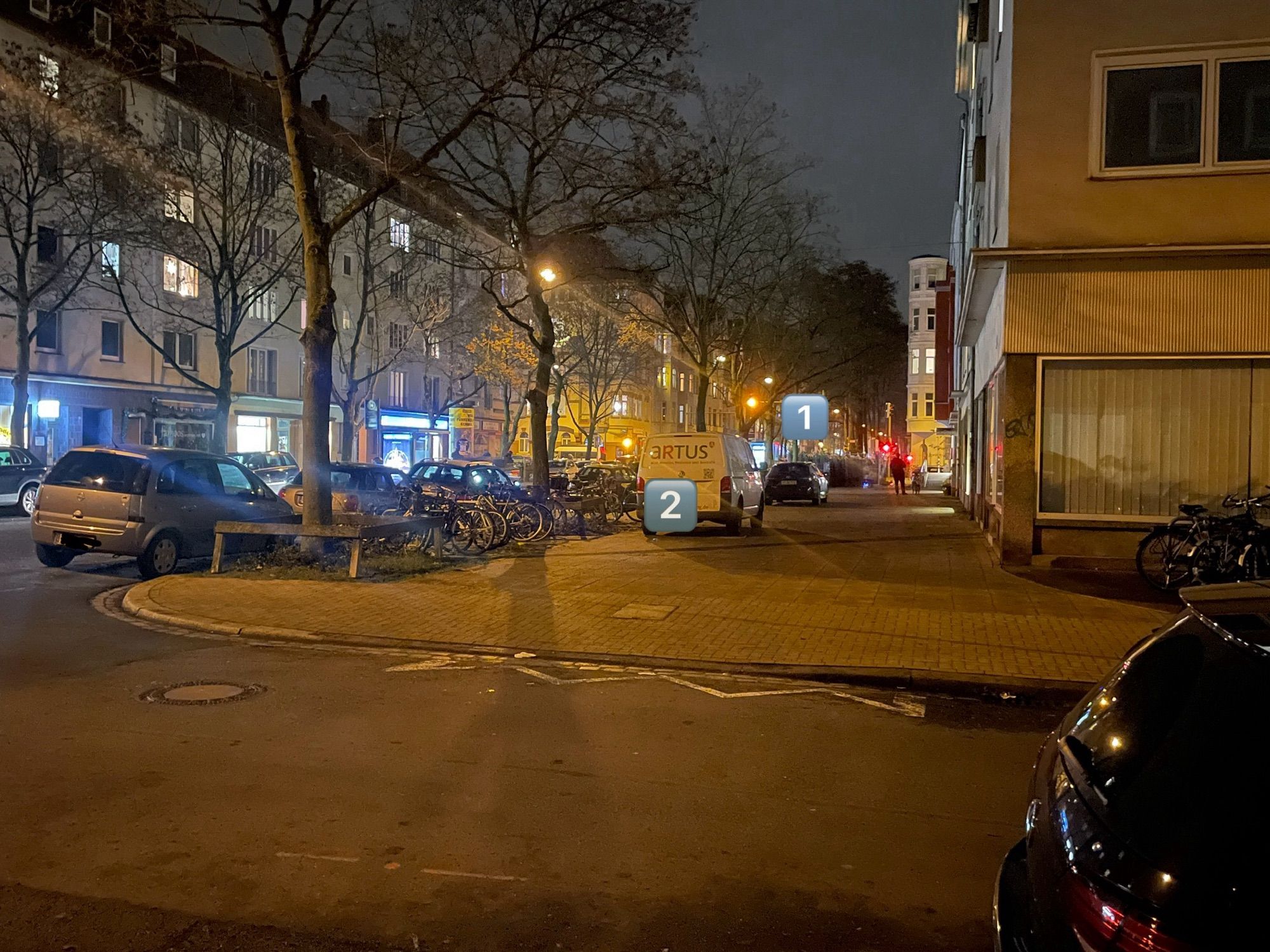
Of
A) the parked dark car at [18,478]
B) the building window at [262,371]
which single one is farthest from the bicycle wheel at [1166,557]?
the building window at [262,371]

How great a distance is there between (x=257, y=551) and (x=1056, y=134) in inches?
480

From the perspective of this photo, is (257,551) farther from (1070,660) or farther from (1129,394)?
(1129,394)

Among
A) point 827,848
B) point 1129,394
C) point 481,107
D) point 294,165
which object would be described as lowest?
point 827,848

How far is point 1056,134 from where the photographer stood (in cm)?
1342

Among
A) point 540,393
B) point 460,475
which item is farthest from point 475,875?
point 460,475

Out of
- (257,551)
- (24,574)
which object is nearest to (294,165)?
(257,551)

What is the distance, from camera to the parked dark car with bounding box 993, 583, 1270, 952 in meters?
1.93

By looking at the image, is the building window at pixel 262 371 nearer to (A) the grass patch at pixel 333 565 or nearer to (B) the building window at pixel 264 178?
(B) the building window at pixel 264 178

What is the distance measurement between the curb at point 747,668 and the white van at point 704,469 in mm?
11010

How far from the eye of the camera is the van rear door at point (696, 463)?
2005cm

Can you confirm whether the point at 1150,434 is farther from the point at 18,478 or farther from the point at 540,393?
the point at 18,478

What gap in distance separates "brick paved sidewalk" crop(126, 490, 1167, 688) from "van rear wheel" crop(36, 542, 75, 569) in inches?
110

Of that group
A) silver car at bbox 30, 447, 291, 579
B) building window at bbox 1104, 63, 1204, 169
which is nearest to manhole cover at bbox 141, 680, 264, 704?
silver car at bbox 30, 447, 291, 579

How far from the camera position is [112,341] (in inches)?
1478
